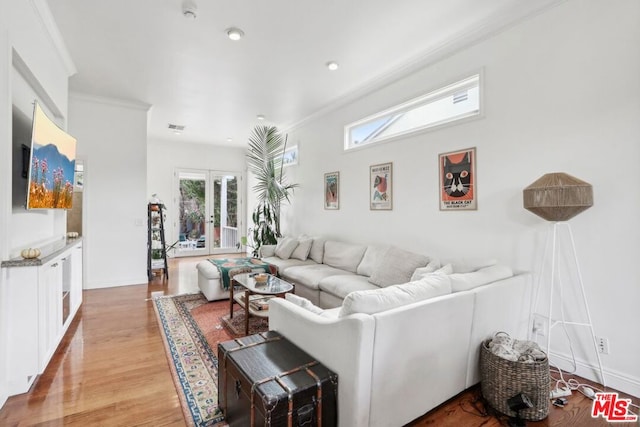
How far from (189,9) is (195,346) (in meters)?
2.94

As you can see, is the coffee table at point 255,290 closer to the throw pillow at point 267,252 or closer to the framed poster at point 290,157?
the throw pillow at point 267,252

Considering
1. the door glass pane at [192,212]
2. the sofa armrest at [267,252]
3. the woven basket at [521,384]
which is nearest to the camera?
the woven basket at [521,384]

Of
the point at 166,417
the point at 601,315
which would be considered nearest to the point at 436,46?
the point at 601,315

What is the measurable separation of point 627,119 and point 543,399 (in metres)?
1.93

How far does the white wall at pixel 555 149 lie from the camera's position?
2125mm

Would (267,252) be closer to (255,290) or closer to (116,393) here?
(255,290)

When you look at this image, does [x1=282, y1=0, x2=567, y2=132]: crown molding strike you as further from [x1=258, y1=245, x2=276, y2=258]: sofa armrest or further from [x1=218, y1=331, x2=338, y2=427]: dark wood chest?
[x1=218, y1=331, x2=338, y2=427]: dark wood chest

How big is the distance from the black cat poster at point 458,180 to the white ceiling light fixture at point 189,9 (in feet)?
8.83

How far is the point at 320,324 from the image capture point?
5.50 ft

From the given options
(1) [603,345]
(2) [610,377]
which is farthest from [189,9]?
(2) [610,377]

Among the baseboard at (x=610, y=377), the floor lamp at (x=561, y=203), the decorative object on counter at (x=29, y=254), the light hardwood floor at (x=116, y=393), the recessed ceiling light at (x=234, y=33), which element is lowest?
the light hardwood floor at (x=116, y=393)

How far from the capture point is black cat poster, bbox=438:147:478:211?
3.02 metres

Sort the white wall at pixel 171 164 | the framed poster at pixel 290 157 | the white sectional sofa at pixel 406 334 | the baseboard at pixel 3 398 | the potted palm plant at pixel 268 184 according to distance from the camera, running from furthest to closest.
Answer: the white wall at pixel 171 164 < the framed poster at pixel 290 157 < the potted palm plant at pixel 268 184 < the baseboard at pixel 3 398 < the white sectional sofa at pixel 406 334

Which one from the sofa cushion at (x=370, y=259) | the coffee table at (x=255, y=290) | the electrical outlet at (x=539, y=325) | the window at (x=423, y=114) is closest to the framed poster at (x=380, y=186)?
the window at (x=423, y=114)
